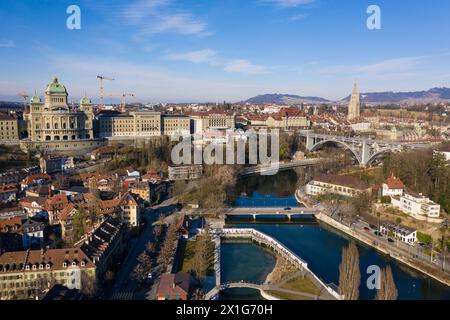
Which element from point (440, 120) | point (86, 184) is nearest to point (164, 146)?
point (86, 184)

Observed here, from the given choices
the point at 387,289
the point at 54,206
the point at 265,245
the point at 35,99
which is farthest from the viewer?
the point at 35,99

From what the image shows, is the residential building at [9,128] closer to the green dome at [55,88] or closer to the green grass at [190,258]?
the green dome at [55,88]

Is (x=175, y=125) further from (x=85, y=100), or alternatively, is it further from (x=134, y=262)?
(x=134, y=262)

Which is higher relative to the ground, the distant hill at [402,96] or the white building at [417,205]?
the distant hill at [402,96]

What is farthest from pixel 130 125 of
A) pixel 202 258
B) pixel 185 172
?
pixel 202 258

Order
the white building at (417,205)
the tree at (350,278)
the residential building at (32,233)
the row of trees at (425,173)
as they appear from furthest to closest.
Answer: the row of trees at (425,173)
the white building at (417,205)
the residential building at (32,233)
the tree at (350,278)

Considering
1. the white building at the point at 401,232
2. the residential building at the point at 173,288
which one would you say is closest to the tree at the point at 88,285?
the residential building at the point at 173,288
